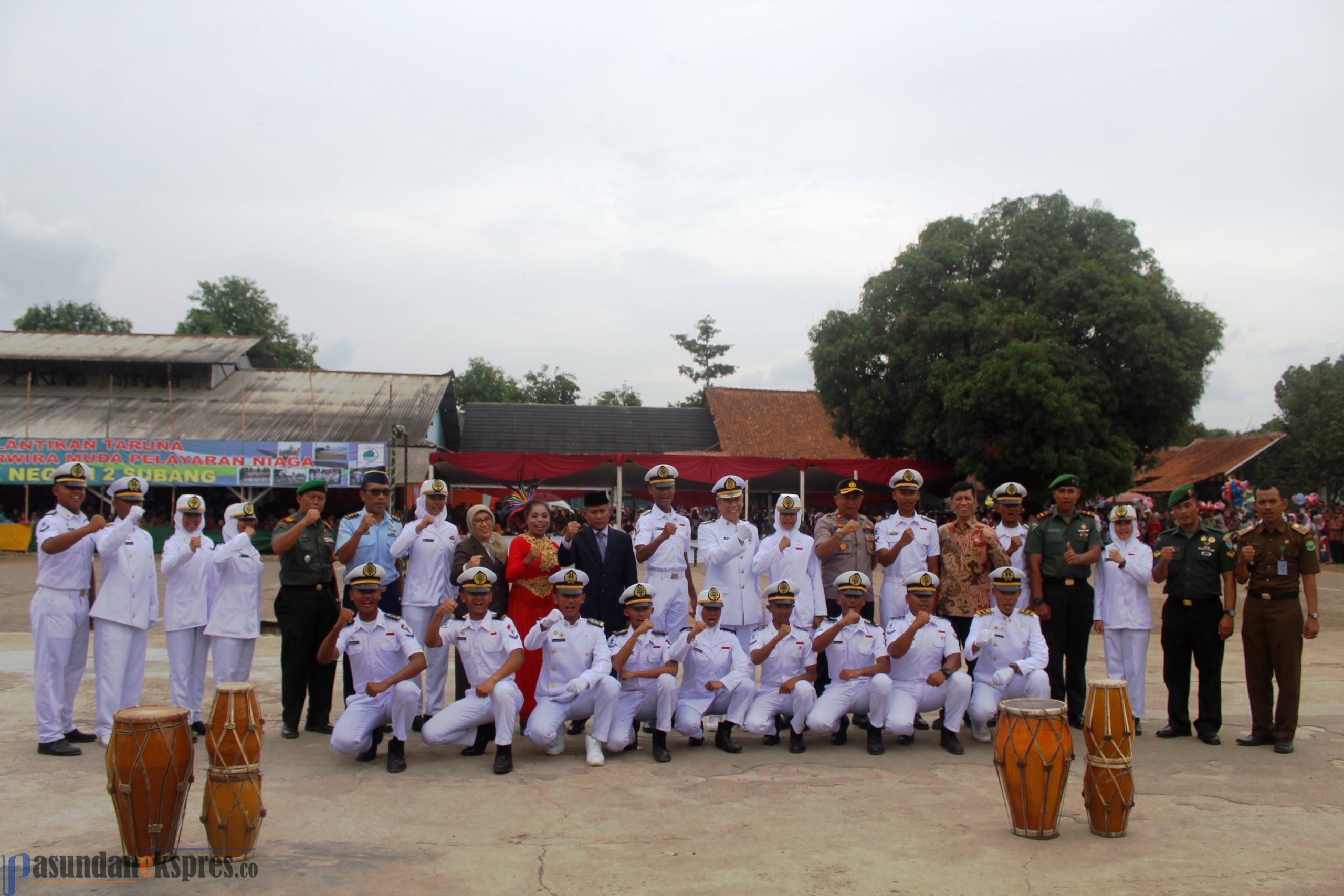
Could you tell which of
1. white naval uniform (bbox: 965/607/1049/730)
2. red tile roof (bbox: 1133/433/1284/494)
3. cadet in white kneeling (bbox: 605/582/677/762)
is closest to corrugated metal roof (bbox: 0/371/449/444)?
cadet in white kneeling (bbox: 605/582/677/762)

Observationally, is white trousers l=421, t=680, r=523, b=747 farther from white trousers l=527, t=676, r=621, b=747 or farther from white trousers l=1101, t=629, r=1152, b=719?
white trousers l=1101, t=629, r=1152, b=719

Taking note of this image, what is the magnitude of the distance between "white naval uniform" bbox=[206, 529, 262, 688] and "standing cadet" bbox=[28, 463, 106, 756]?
31.2 inches

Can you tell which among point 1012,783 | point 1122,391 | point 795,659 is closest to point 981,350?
point 1122,391

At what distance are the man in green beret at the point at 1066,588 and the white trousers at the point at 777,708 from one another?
1.92 metres

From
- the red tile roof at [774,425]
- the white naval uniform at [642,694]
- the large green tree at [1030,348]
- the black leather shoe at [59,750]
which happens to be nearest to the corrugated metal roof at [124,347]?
the red tile roof at [774,425]

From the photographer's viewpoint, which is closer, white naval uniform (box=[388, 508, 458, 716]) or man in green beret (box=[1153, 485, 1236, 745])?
man in green beret (box=[1153, 485, 1236, 745])

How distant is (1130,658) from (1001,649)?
3.99 ft

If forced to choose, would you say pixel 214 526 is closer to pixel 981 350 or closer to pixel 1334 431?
pixel 981 350

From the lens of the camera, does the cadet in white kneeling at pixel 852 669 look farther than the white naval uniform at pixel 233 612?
No

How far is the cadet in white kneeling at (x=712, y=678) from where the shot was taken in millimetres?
6625

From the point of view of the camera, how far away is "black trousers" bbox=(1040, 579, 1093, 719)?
23.5 feet

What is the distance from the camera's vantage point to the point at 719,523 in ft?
25.0

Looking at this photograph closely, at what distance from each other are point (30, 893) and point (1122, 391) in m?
23.6

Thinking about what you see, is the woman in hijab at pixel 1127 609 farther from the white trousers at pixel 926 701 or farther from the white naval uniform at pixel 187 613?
the white naval uniform at pixel 187 613
